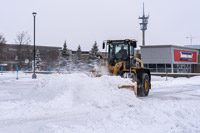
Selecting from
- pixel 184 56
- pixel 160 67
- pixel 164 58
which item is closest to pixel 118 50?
pixel 164 58

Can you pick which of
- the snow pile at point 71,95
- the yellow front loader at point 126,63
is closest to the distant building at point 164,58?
the yellow front loader at point 126,63

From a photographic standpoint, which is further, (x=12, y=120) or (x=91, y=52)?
(x=91, y=52)

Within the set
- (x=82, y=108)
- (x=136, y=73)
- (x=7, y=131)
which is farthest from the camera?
(x=136, y=73)

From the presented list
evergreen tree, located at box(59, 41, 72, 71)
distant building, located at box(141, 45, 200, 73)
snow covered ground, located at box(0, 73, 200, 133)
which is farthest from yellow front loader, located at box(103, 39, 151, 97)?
evergreen tree, located at box(59, 41, 72, 71)

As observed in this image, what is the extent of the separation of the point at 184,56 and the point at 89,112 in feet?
147

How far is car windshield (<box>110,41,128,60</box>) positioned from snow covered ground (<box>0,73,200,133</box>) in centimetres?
265

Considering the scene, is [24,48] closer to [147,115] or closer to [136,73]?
[136,73]

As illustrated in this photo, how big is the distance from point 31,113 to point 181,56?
147 feet

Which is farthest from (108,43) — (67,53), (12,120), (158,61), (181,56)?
(67,53)

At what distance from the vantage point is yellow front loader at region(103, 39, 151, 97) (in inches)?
482

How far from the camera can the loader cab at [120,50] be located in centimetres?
1262

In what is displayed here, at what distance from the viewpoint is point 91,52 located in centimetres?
5706

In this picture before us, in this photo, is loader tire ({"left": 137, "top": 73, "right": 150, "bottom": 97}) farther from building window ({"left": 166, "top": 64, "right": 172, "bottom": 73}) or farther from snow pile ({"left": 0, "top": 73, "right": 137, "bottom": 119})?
building window ({"left": 166, "top": 64, "right": 172, "bottom": 73})

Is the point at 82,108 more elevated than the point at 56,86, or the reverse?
the point at 56,86
